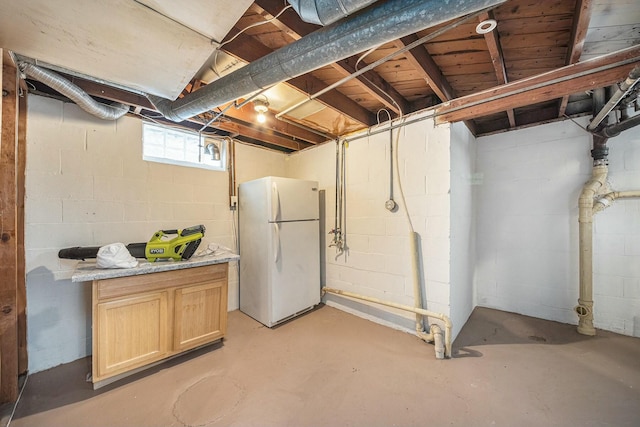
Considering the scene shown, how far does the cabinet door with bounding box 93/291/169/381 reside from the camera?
5.58 ft

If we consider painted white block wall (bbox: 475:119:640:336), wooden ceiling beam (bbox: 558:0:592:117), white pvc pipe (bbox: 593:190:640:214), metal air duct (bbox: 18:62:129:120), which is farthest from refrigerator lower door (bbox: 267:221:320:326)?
white pvc pipe (bbox: 593:190:640:214)

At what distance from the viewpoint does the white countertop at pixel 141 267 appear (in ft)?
5.30

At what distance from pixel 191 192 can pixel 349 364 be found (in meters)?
2.45

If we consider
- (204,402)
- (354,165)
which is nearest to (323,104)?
(354,165)

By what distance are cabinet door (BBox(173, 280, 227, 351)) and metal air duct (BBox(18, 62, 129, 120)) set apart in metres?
1.68

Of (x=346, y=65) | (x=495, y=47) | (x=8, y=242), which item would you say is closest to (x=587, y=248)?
(x=495, y=47)

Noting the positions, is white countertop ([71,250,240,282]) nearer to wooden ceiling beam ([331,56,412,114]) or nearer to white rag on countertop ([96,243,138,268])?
white rag on countertop ([96,243,138,268])

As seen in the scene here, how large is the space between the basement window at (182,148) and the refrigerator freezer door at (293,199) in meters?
0.90

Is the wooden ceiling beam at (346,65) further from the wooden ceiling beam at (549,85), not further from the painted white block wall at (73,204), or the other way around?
the painted white block wall at (73,204)

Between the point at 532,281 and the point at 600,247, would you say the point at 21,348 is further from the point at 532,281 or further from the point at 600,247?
the point at 600,247

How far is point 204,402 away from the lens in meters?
1.63

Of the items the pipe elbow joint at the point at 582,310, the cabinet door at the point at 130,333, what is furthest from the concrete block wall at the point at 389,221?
the cabinet door at the point at 130,333

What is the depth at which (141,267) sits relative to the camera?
1.82 metres

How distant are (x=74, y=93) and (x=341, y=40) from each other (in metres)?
2.04
